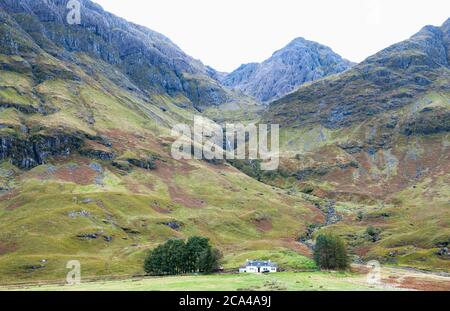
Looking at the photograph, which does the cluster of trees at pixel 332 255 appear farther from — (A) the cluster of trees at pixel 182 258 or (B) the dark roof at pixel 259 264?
(A) the cluster of trees at pixel 182 258

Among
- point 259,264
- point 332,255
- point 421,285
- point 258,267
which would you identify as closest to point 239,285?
point 421,285

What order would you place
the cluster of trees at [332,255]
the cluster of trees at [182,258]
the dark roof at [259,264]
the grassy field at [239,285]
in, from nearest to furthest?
the grassy field at [239,285] → the cluster of trees at [332,255] → the dark roof at [259,264] → the cluster of trees at [182,258]

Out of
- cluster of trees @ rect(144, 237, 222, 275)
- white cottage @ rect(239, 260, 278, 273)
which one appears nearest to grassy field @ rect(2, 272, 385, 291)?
white cottage @ rect(239, 260, 278, 273)

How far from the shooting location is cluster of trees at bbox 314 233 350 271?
14552 centimetres

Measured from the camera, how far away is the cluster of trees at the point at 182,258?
147 m

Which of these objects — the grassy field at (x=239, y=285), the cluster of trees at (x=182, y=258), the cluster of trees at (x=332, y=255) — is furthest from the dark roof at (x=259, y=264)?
the grassy field at (x=239, y=285)

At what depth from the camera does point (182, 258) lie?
5979 inches

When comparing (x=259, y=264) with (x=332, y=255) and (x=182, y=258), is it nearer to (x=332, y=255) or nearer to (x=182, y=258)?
(x=332, y=255)

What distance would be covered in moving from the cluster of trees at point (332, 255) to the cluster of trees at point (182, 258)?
33.6 meters

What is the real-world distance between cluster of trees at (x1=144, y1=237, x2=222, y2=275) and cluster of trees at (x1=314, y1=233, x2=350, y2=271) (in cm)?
3361

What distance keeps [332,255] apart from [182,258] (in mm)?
49347

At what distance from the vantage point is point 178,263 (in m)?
151

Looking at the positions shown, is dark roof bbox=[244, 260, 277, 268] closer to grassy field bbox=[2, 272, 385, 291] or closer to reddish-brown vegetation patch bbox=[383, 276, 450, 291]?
grassy field bbox=[2, 272, 385, 291]
